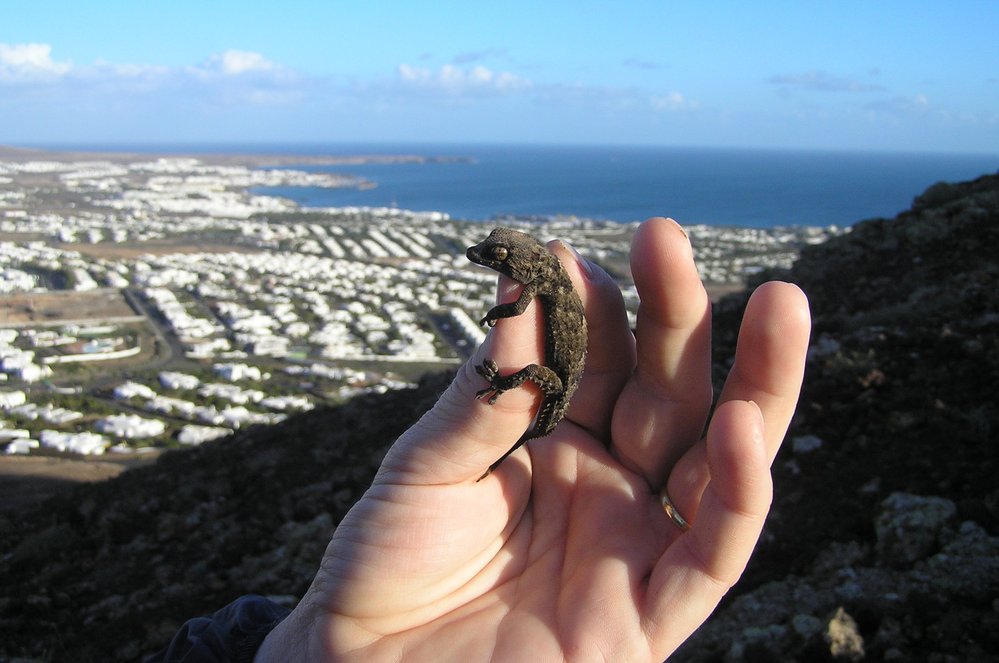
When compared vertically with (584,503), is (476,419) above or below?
above

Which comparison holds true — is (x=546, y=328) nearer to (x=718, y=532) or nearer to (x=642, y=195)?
(x=718, y=532)

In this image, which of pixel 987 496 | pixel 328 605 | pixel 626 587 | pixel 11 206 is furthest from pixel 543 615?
pixel 11 206

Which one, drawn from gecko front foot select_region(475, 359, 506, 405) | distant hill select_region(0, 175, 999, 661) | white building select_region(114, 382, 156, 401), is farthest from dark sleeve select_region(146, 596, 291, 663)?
white building select_region(114, 382, 156, 401)

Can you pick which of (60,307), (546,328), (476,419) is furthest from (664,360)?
(60,307)

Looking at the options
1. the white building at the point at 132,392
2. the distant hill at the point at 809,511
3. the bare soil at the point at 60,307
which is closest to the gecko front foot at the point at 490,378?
the distant hill at the point at 809,511

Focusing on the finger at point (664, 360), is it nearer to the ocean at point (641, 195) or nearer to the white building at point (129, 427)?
the white building at point (129, 427)
